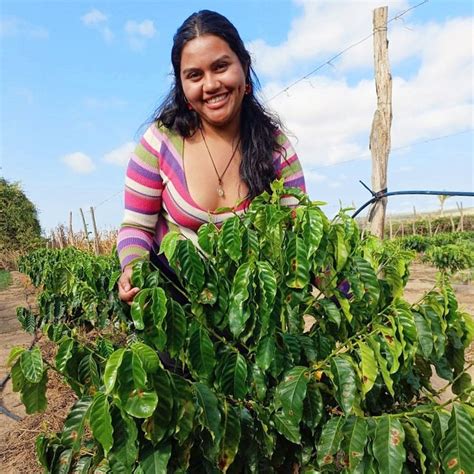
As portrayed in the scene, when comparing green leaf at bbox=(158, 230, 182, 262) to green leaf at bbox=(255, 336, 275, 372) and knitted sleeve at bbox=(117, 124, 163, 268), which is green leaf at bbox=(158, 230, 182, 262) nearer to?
green leaf at bbox=(255, 336, 275, 372)

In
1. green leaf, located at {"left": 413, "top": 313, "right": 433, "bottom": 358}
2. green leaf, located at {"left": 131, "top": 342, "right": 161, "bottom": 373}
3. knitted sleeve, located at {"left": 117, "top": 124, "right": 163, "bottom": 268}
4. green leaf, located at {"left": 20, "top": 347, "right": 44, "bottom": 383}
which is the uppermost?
knitted sleeve, located at {"left": 117, "top": 124, "right": 163, "bottom": 268}

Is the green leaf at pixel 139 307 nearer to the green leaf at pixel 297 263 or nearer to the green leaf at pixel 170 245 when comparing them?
the green leaf at pixel 170 245

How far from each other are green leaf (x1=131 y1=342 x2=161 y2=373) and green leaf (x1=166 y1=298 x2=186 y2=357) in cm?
21

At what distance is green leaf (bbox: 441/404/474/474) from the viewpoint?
1.11m

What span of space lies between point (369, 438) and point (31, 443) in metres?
2.39

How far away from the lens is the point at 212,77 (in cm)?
165

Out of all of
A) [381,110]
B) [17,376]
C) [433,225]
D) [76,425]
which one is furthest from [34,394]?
[433,225]

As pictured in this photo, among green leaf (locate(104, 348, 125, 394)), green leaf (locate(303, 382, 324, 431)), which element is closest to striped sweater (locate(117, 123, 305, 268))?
green leaf (locate(303, 382, 324, 431))

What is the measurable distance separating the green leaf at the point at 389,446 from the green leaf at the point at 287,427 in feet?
0.70

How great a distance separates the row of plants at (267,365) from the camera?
3.78 feet

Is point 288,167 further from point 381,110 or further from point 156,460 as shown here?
point 381,110

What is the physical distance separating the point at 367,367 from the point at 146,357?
0.55 metres

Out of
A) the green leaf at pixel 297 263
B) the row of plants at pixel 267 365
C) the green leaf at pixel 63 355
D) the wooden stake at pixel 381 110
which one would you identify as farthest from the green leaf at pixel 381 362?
the wooden stake at pixel 381 110

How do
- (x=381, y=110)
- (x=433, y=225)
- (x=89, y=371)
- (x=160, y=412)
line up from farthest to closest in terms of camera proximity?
(x=433, y=225)
(x=381, y=110)
(x=89, y=371)
(x=160, y=412)
